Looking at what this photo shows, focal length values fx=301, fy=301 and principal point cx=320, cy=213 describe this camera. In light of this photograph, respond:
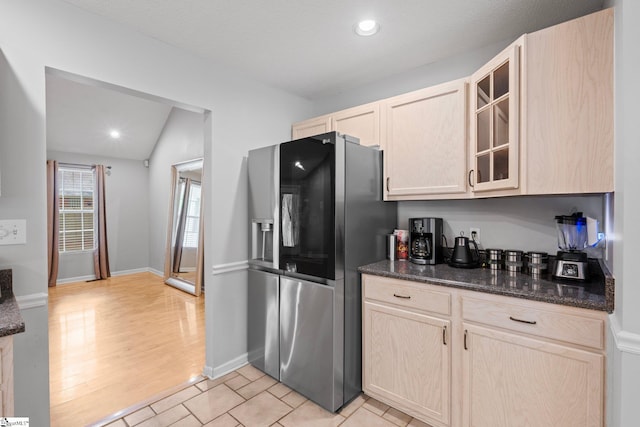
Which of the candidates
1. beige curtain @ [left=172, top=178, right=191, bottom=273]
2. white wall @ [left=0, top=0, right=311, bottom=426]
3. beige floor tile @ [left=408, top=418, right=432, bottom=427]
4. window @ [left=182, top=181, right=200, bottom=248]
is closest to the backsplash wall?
beige floor tile @ [left=408, top=418, right=432, bottom=427]

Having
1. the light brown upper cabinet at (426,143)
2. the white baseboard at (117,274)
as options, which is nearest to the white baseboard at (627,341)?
the light brown upper cabinet at (426,143)

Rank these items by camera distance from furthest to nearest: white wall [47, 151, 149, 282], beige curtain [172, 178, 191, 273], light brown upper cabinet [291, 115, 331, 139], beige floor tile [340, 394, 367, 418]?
white wall [47, 151, 149, 282], beige curtain [172, 178, 191, 273], light brown upper cabinet [291, 115, 331, 139], beige floor tile [340, 394, 367, 418]

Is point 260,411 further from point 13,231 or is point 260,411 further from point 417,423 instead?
point 13,231

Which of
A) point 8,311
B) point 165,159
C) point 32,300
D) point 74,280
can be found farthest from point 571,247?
point 74,280

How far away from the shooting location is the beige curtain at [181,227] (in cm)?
514

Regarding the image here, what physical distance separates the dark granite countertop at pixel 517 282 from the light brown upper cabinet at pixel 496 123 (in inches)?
21.3

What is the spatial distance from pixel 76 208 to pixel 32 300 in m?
4.86

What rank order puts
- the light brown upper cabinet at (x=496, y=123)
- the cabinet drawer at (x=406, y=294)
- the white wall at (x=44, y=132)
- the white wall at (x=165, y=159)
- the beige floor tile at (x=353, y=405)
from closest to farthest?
the white wall at (x=44, y=132)
the light brown upper cabinet at (x=496, y=123)
the cabinet drawer at (x=406, y=294)
the beige floor tile at (x=353, y=405)
the white wall at (x=165, y=159)

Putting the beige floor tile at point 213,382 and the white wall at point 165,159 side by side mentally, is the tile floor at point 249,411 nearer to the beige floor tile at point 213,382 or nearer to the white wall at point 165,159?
the beige floor tile at point 213,382

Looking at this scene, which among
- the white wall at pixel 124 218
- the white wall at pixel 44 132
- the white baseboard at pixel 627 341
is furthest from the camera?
the white wall at pixel 124 218

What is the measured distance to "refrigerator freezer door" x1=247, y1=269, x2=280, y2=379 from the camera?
234 cm

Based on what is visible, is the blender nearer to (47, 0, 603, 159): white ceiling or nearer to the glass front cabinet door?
the glass front cabinet door

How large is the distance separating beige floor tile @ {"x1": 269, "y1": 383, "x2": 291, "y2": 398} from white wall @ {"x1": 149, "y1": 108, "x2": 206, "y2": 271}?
3724 millimetres

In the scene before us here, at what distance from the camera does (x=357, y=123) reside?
2.52 m
